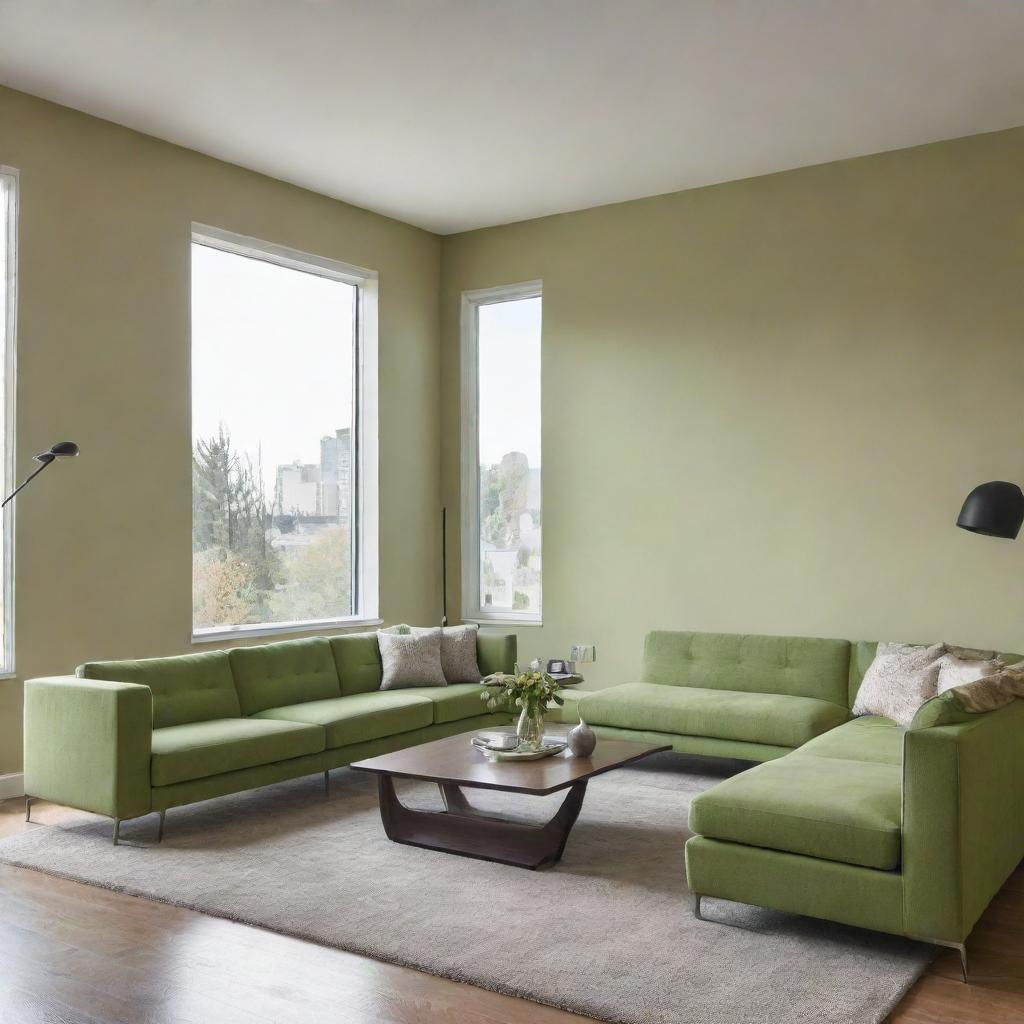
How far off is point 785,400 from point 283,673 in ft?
11.6

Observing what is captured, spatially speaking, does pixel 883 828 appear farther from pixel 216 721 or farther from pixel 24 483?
pixel 24 483

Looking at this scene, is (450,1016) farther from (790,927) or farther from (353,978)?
(790,927)

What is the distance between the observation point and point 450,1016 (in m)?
2.94

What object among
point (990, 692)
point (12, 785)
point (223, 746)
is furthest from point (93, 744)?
point (990, 692)

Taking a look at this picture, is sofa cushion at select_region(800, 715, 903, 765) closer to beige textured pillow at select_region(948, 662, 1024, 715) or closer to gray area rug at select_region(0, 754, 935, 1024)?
beige textured pillow at select_region(948, 662, 1024, 715)

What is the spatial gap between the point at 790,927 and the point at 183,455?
4.32m

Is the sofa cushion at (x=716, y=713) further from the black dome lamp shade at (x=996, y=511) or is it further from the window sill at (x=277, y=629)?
the window sill at (x=277, y=629)

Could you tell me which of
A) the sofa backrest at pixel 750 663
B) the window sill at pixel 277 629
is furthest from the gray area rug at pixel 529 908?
the window sill at pixel 277 629

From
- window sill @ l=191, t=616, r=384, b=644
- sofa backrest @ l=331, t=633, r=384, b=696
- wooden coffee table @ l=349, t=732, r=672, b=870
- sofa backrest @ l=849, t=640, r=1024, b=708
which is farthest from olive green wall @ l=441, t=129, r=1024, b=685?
wooden coffee table @ l=349, t=732, r=672, b=870

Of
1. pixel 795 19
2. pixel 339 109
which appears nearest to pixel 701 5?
pixel 795 19

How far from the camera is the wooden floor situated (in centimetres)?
295

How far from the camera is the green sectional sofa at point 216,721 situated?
453cm

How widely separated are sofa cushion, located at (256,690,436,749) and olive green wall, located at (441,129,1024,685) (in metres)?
1.89

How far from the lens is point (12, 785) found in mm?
5391
